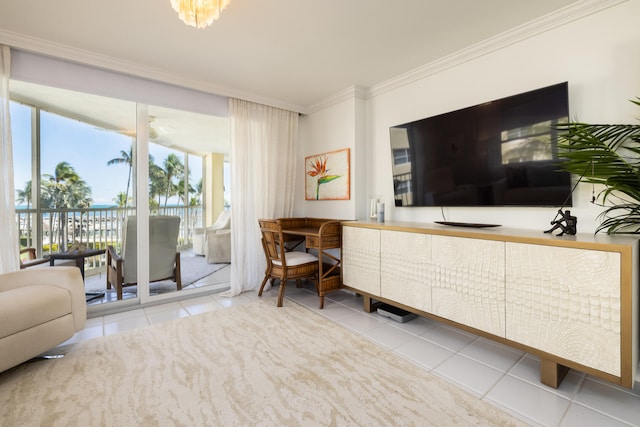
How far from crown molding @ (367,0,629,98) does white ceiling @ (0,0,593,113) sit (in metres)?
0.04

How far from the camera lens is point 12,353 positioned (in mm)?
1704

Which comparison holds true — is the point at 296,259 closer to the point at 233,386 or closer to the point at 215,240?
the point at 215,240

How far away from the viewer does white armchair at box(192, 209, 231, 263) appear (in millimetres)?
3535

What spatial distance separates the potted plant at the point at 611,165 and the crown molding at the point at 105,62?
3167 millimetres

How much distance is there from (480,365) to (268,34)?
289cm

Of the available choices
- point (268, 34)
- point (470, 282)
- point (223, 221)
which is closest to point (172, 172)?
point (223, 221)

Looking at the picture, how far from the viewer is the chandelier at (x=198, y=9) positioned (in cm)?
142

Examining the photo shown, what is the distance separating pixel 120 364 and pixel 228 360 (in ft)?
2.38

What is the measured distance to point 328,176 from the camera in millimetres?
3637

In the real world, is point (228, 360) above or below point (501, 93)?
below

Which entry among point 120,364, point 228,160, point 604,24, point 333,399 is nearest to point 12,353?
point 120,364

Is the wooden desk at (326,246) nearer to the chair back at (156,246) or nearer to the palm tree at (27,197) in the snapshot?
the chair back at (156,246)

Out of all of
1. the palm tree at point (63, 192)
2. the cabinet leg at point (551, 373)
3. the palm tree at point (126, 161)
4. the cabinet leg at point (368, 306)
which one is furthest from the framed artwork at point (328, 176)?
the palm tree at point (63, 192)

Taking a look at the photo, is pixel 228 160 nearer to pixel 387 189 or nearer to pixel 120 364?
pixel 387 189
